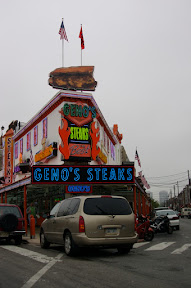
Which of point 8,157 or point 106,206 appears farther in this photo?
point 8,157

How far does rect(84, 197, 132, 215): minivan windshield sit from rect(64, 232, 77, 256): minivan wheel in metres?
0.94

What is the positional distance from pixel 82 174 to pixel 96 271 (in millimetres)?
11168

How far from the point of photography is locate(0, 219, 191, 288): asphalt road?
646 centimetres

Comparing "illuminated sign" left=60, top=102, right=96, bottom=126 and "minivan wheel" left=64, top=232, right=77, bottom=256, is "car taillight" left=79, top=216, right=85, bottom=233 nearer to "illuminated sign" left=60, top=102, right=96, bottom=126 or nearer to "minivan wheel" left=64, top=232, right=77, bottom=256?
"minivan wheel" left=64, top=232, right=77, bottom=256

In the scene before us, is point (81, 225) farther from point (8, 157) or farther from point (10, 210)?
point (8, 157)

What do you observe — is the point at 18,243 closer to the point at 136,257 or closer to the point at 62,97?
the point at 136,257

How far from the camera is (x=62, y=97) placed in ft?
94.3

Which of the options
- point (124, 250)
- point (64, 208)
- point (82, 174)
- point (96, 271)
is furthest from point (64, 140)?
point (96, 271)

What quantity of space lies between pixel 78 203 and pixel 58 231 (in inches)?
55.7

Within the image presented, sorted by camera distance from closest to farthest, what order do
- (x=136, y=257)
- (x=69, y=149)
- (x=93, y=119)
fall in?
(x=136, y=257) < (x=69, y=149) < (x=93, y=119)

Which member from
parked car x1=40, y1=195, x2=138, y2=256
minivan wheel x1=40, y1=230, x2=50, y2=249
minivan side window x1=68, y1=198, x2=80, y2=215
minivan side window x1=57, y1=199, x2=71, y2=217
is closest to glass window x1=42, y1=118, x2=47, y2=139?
minivan wheel x1=40, y1=230, x2=50, y2=249

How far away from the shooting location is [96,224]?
10094 mm

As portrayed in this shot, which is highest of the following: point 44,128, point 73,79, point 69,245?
point 73,79

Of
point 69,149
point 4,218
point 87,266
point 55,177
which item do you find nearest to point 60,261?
point 87,266
